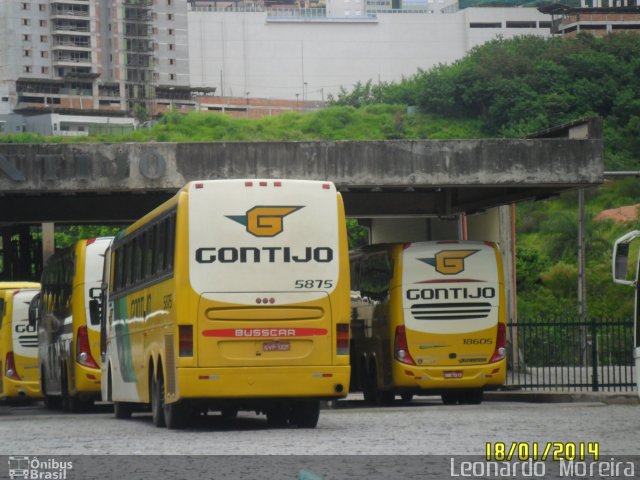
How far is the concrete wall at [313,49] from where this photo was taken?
6649 inches

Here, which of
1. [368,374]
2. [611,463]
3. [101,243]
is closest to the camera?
[611,463]

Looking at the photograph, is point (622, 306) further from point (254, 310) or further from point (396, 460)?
point (396, 460)

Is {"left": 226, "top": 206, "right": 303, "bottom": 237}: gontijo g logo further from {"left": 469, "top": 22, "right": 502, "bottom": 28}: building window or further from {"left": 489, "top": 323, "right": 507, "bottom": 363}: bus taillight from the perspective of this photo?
{"left": 469, "top": 22, "right": 502, "bottom": 28}: building window

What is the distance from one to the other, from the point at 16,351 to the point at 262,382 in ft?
55.4

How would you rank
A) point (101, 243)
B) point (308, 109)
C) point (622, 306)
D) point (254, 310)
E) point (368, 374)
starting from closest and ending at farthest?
1. point (254, 310)
2. point (101, 243)
3. point (368, 374)
4. point (622, 306)
5. point (308, 109)

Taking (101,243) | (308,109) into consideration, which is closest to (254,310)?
(101,243)

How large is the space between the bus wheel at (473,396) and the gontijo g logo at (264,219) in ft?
30.8

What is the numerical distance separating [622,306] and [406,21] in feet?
369

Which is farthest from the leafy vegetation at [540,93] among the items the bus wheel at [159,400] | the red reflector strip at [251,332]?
the red reflector strip at [251,332]

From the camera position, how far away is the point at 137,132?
508ft

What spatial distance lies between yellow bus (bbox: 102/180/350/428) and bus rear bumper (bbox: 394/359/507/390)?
7.76m

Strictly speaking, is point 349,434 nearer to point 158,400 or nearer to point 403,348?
point 158,400

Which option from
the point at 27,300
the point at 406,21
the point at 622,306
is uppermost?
the point at 406,21

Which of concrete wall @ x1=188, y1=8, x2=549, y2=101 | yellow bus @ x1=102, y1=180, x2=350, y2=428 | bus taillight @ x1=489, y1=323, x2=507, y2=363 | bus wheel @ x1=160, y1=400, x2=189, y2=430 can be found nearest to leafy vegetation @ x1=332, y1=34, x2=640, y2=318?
concrete wall @ x1=188, y1=8, x2=549, y2=101
